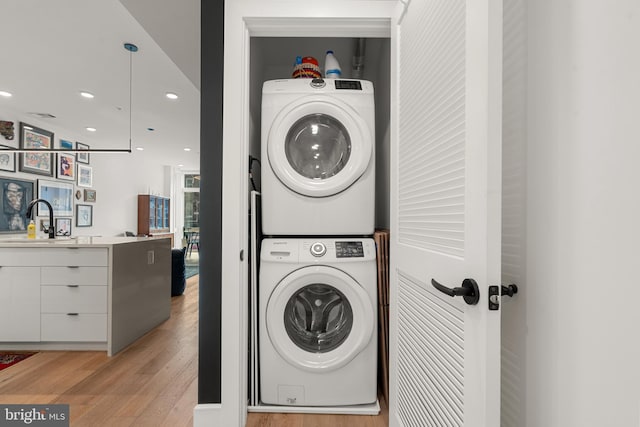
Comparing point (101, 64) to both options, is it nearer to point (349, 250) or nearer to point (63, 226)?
point (349, 250)

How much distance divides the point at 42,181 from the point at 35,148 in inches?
23.5

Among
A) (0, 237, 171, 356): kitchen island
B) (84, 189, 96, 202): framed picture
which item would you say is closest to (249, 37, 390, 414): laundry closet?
(0, 237, 171, 356): kitchen island

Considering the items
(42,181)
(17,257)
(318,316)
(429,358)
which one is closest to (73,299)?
(17,257)

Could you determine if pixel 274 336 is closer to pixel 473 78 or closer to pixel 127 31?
pixel 473 78

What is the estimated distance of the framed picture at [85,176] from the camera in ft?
18.8

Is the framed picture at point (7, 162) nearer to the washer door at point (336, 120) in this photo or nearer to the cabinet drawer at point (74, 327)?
the cabinet drawer at point (74, 327)

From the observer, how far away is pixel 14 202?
4395mm

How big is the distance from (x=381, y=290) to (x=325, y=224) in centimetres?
48

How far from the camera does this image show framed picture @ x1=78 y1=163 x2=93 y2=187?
5.73 meters

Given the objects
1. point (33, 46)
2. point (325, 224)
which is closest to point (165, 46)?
point (33, 46)

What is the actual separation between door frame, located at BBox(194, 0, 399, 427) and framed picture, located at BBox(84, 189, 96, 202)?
5752mm

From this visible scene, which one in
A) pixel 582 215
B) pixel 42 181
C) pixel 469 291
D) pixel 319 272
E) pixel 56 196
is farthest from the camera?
pixel 56 196

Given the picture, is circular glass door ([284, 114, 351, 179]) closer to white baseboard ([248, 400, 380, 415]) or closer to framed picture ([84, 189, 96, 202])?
white baseboard ([248, 400, 380, 415])

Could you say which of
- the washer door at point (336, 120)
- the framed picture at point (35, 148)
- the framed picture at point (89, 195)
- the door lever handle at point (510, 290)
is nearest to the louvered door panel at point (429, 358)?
the door lever handle at point (510, 290)
